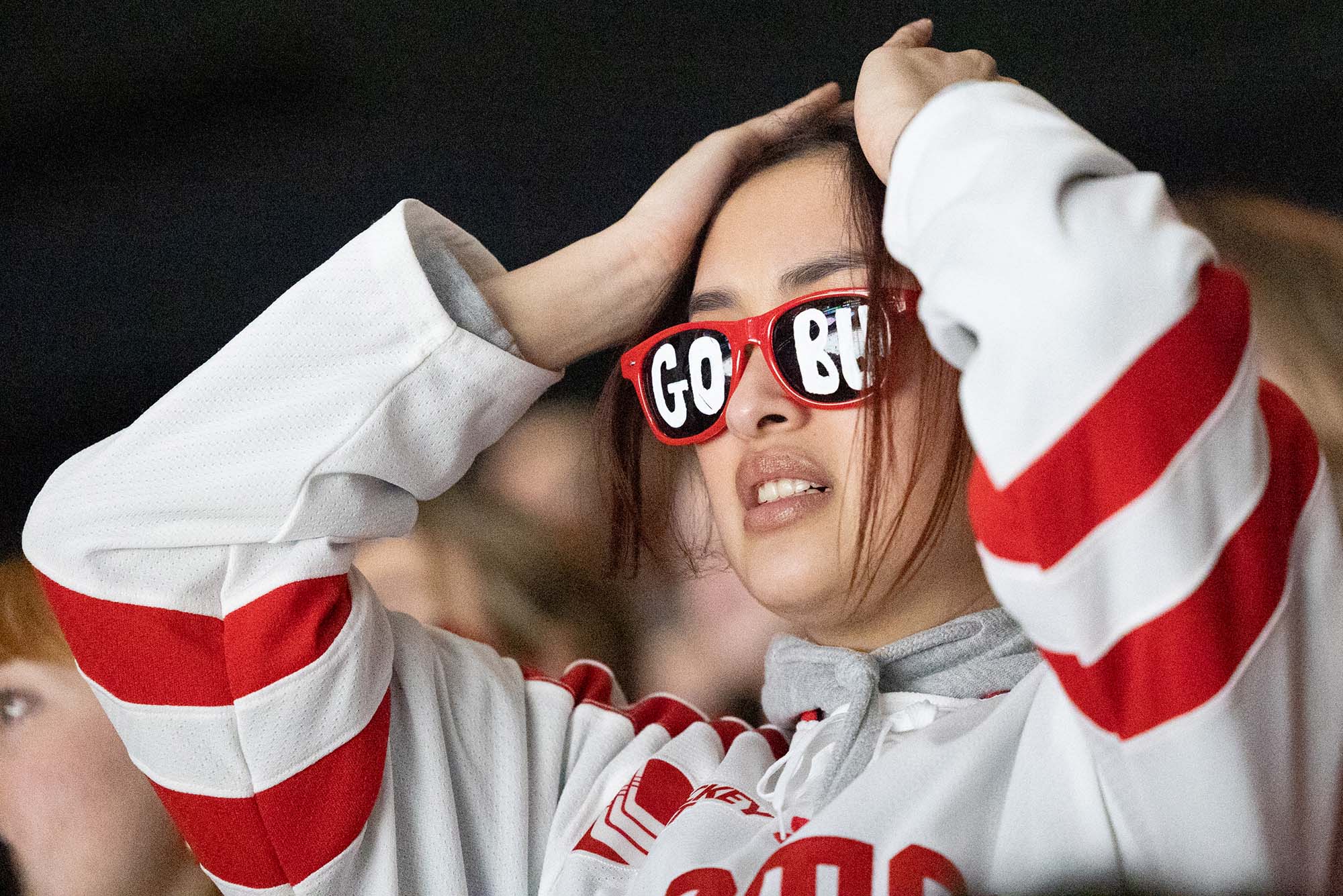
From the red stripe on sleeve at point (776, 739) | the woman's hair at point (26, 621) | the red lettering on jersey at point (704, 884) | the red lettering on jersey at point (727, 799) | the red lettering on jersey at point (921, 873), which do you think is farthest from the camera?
the woman's hair at point (26, 621)

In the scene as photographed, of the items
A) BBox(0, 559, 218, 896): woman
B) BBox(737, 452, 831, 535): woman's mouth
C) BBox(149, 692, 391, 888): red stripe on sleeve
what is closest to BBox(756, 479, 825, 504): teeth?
BBox(737, 452, 831, 535): woman's mouth

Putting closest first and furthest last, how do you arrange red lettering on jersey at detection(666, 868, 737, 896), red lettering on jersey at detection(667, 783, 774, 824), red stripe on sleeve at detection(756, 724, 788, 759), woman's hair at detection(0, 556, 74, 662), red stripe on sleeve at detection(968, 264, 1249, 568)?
red stripe on sleeve at detection(968, 264, 1249, 568)
red lettering on jersey at detection(666, 868, 737, 896)
red lettering on jersey at detection(667, 783, 774, 824)
red stripe on sleeve at detection(756, 724, 788, 759)
woman's hair at detection(0, 556, 74, 662)

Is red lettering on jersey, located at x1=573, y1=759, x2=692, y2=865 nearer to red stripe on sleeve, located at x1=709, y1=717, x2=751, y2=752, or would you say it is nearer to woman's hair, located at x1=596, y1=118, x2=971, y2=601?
red stripe on sleeve, located at x1=709, y1=717, x2=751, y2=752

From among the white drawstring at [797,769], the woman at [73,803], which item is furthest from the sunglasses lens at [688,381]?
the woman at [73,803]

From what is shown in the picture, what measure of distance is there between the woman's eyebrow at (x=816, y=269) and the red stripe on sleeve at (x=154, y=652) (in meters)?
0.50

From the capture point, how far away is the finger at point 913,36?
0.80m

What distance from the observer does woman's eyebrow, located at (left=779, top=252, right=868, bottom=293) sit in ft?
2.67

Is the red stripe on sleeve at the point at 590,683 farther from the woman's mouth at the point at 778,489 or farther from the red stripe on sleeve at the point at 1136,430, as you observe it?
the red stripe on sleeve at the point at 1136,430

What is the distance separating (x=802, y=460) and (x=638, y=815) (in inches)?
12.1

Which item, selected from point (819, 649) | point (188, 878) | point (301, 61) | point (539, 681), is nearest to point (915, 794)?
point (819, 649)

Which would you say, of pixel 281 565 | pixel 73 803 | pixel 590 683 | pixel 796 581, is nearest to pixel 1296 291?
pixel 796 581

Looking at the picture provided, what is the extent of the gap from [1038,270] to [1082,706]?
20cm

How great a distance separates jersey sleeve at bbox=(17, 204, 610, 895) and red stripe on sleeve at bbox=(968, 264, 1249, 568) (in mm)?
476

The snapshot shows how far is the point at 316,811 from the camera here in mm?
778
